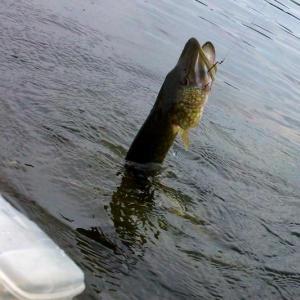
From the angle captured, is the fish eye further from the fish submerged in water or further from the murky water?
the murky water

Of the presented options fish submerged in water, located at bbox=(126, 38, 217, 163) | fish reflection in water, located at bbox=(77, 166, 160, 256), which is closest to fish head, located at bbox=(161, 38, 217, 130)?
fish submerged in water, located at bbox=(126, 38, 217, 163)

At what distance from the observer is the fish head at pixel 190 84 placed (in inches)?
160

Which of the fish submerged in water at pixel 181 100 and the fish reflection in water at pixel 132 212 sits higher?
the fish submerged in water at pixel 181 100

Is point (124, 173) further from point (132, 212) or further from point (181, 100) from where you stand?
point (181, 100)

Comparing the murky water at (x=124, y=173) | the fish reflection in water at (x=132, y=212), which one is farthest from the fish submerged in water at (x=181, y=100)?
the murky water at (x=124, y=173)

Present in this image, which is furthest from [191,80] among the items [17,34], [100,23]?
[100,23]

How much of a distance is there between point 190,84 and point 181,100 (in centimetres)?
17

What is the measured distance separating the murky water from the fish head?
835 millimetres

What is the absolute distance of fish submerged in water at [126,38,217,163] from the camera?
13.4 ft

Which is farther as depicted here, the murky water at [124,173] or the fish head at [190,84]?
the fish head at [190,84]

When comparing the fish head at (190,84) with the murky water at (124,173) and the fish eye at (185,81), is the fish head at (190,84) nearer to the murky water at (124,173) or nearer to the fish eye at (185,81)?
the fish eye at (185,81)

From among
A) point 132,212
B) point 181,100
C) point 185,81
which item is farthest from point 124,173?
point 185,81

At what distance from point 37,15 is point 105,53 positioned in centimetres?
133

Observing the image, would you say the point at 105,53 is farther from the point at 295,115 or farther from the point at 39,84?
the point at 295,115
